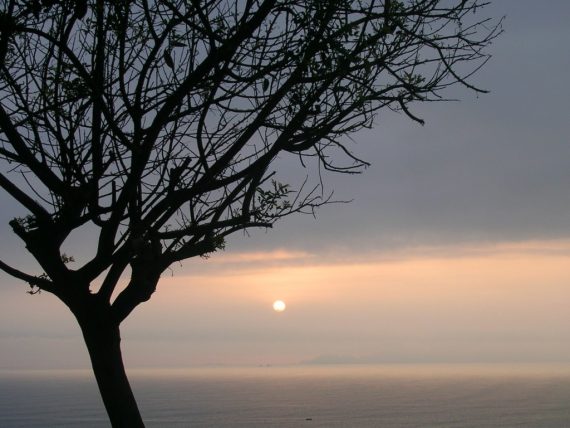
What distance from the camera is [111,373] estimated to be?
7754mm

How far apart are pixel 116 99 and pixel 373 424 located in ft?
492

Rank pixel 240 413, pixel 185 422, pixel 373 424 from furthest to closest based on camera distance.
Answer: pixel 240 413
pixel 185 422
pixel 373 424

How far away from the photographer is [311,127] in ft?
27.5

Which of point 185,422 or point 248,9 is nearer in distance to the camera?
point 248,9

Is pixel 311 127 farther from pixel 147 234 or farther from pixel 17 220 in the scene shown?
pixel 17 220

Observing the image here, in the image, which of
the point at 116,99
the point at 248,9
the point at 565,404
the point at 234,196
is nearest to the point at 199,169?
the point at 234,196

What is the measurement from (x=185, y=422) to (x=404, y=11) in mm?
161977

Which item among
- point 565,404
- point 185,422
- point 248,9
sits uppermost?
→ point 565,404

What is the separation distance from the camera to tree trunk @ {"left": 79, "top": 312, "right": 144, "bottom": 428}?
7681 mm

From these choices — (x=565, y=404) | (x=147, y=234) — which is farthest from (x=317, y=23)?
(x=565, y=404)

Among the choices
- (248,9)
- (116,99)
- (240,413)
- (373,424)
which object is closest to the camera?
(248,9)

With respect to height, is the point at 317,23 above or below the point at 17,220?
above

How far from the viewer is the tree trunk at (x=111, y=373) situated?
768cm

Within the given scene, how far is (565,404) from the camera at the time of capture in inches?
7633
